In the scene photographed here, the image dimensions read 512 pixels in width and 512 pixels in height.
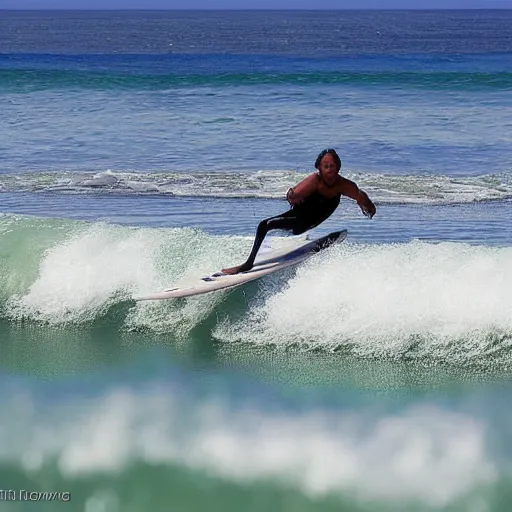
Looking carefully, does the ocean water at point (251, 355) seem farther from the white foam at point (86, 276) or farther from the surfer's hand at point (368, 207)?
the surfer's hand at point (368, 207)

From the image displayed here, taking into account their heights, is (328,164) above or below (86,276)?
above

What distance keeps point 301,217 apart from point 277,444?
2.92 metres

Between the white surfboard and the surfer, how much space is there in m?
0.12

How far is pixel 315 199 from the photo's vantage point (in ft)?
28.4

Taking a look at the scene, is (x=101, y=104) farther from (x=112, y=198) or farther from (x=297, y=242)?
(x=297, y=242)

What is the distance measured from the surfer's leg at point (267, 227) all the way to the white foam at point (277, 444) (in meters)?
1.92

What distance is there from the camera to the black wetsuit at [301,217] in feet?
28.3

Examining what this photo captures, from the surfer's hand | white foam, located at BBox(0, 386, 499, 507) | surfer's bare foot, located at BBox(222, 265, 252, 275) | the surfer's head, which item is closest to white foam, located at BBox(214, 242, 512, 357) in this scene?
surfer's bare foot, located at BBox(222, 265, 252, 275)

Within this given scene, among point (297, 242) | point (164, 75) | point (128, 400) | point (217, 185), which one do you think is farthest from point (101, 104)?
point (128, 400)

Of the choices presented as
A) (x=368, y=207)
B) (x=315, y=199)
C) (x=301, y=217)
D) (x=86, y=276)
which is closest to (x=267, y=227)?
(x=301, y=217)

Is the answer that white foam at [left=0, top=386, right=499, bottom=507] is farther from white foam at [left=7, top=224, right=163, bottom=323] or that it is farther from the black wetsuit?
white foam at [left=7, top=224, right=163, bottom=323]

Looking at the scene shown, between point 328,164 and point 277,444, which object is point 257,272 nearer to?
point 328,164

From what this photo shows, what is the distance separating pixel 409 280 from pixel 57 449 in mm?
3723

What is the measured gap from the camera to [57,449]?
21.1 feet
